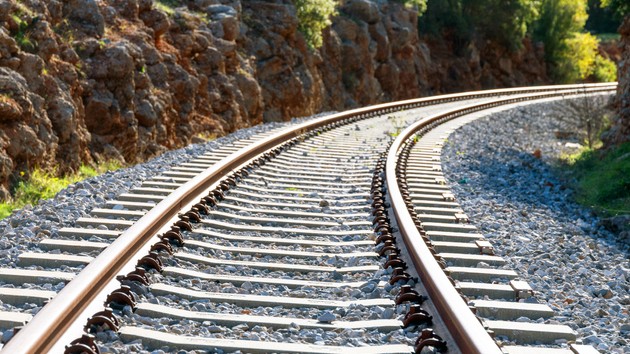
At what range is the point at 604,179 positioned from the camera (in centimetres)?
1080

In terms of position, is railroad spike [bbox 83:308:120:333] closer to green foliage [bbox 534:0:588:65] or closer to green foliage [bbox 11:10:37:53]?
green foliage [bbox 11:10:37:53]

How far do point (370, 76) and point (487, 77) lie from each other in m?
16.6

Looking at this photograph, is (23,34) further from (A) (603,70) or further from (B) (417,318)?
(A) (603,70)

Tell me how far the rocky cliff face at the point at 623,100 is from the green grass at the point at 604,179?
313 millimetres

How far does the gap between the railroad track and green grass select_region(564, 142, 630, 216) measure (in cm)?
240

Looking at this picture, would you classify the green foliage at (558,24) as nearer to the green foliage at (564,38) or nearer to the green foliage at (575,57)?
the green foliage at (564,38)

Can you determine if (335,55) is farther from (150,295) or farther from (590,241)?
(150,295)

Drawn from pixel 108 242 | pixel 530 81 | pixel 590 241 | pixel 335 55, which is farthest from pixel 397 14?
pixel 108 242

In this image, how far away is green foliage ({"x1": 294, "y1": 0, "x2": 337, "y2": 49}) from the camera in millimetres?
23234

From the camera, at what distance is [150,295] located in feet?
15.1

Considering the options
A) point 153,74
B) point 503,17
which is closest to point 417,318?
point 153,74

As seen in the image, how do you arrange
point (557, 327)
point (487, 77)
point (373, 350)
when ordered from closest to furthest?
point (373, 350)
point (557, 327)
point (487, 77)

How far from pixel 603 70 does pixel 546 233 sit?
4963 centimetres

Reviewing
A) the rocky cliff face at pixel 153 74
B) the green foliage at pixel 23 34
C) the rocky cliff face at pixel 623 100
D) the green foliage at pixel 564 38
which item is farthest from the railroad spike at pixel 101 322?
the green foliage at pixel 564 38
